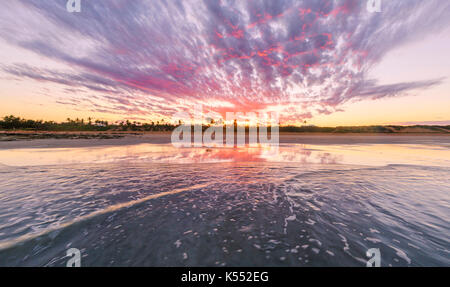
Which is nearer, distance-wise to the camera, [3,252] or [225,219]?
[3,252]

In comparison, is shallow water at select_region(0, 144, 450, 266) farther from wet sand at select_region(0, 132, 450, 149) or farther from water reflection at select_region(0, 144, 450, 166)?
wet sand at select_region(0, 132, 450, 149)

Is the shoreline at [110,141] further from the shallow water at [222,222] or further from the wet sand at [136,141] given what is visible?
the shallow water at [222,222]

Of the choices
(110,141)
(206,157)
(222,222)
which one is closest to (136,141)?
(110,141)

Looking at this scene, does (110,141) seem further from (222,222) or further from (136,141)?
(222,222)

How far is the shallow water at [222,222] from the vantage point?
3.42 meters

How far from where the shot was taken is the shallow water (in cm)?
342
